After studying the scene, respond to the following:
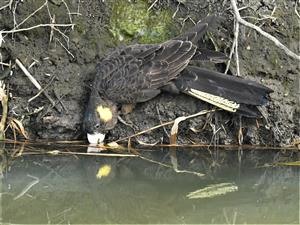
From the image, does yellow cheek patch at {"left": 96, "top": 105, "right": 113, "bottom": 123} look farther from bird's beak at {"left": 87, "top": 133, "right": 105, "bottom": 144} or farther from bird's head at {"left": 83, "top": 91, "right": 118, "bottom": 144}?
bird's beak at {"left": 87, "top": 133, "right": 105, "bottom": 144}

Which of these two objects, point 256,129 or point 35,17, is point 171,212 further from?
point 35,17

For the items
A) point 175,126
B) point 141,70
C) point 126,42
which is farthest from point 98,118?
point 126,42

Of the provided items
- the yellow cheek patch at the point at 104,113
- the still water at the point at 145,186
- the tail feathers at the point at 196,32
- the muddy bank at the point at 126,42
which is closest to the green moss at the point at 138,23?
the muddy bank at the point at 126,42

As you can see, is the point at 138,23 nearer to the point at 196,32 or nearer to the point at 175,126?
the point at 196,32

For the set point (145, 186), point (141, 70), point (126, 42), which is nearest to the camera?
point (145, 186)

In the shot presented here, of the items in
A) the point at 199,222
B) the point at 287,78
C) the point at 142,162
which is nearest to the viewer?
the point at 199,222

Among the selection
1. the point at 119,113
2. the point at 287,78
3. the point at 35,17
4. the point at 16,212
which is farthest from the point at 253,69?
the point at 16,212

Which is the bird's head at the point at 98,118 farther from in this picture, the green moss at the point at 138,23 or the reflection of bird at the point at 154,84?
the green moss at the point at 138,23
